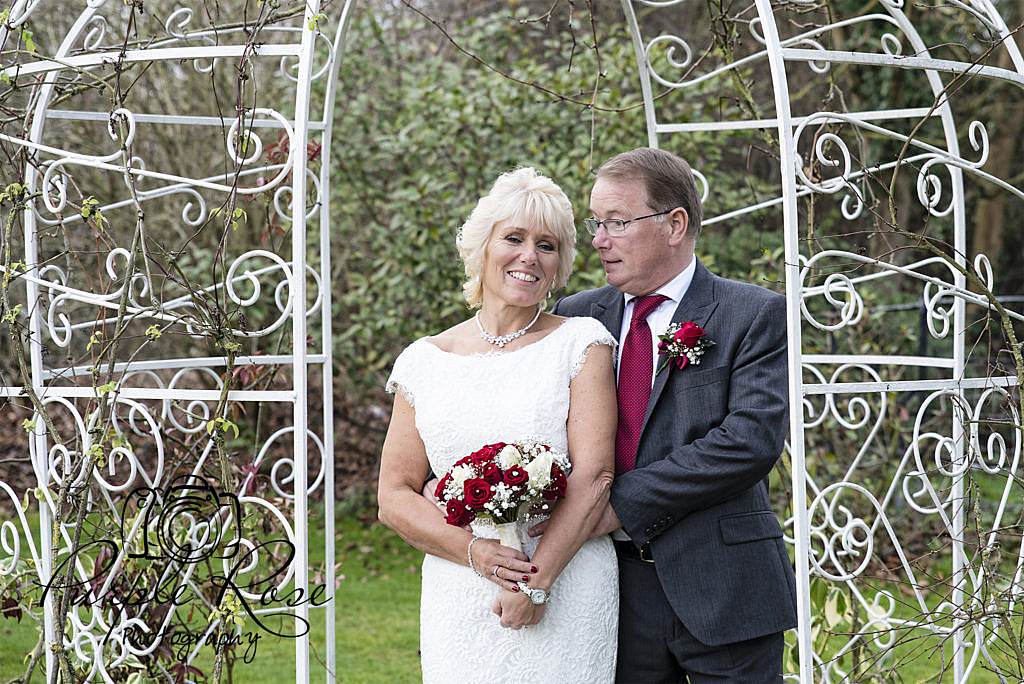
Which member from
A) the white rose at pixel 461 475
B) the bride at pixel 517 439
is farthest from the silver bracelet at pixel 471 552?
the white rose at pixel 461 475

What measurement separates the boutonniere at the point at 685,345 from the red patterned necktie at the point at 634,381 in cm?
9

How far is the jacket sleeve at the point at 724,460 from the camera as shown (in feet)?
8.49

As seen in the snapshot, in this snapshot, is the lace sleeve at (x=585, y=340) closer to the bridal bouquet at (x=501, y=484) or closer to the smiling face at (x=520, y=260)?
the smiling face at (x=520, y=260)

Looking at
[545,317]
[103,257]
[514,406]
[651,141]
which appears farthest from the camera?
[103,257]

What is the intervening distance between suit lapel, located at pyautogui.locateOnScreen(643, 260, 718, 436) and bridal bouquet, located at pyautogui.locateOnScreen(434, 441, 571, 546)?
33 cm

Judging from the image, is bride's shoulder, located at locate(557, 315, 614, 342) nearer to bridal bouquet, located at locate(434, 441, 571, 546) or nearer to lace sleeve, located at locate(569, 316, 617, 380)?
lace sleeve, located at locate(569, 316, 617, 380)

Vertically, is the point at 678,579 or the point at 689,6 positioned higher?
the point at 689,6

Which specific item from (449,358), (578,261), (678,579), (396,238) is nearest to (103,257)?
(396,238)

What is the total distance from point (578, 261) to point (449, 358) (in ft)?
11.6

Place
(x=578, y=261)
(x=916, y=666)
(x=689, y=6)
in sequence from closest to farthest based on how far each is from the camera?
(x=916, y=666) < (x=578, y=261) < (x=689, y=6)

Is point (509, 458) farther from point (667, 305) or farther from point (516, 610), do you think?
point (667, 305)

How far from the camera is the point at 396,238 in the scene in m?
6.91

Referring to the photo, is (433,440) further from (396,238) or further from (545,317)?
(396,238)

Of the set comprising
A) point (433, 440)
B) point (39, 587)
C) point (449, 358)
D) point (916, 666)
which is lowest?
point (916, 666)
